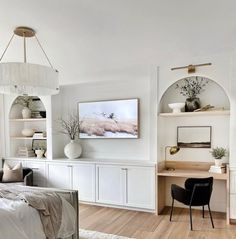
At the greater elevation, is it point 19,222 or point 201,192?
point 19,222

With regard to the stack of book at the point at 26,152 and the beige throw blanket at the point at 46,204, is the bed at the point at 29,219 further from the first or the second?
the stack of book at the point at 26,152

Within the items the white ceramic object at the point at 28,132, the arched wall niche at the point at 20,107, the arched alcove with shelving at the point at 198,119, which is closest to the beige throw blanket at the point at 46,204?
the arched alcove with shelving at the point at 198,119

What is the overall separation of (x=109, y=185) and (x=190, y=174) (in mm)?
1441

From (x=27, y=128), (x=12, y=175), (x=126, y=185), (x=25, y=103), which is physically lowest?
(x=126, y=185)

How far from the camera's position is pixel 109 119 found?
469 centimetres

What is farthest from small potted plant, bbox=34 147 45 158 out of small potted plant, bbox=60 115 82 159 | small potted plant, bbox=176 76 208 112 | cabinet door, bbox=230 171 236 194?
cabinet door, bbox=230 171 236 194

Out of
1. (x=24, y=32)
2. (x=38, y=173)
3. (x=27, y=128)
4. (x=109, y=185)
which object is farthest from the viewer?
(x=27, y=128)

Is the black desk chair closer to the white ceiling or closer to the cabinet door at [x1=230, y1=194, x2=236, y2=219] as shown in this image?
the cabinet door at [x1=230, y1=194, x2=236, y2=219]

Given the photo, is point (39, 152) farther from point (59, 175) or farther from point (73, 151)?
point (73, 151)

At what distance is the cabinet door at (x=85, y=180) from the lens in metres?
4.39

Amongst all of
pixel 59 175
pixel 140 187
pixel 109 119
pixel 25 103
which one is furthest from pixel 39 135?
pixel 140 187

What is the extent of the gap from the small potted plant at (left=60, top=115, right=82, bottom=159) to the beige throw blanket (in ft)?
6.31

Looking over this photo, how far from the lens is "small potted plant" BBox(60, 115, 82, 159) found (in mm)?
4688

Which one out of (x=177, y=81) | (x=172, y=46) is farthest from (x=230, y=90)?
(x=172, y=46)
